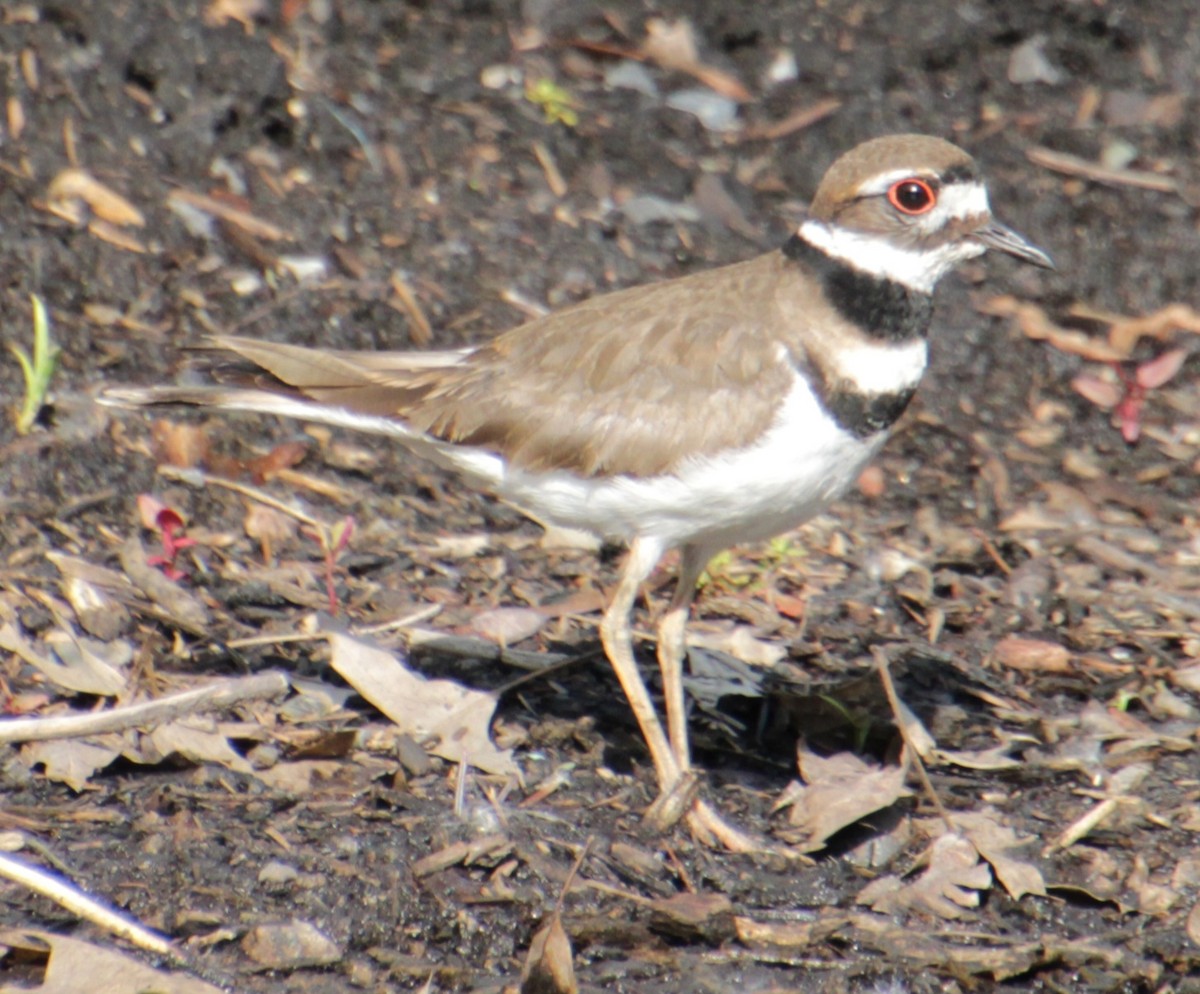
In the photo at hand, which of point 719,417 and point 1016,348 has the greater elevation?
point 719,417

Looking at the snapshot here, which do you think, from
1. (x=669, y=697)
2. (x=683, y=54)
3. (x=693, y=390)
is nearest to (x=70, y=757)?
(x=669, y=697)

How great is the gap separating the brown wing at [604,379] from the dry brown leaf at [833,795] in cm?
112

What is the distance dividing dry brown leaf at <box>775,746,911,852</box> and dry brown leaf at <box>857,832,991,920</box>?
23 centimetres

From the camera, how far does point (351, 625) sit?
18.9 feet

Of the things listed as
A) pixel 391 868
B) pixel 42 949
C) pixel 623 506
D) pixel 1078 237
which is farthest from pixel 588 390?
pixel 1078 237

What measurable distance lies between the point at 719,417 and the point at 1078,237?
13.2 ft

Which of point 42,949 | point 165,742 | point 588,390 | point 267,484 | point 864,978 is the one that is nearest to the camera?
point 42,949

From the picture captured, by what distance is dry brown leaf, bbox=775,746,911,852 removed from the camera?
5039 mm

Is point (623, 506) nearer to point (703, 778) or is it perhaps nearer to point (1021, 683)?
point (703, 778)

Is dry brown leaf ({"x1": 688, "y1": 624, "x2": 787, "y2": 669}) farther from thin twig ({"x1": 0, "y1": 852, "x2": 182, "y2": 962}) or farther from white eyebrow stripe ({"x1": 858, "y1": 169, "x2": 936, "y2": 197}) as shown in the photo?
thin twig ({"x1": 0, "y1": 852, "x2": 182, "y2": 962})

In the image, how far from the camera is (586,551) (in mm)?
6555

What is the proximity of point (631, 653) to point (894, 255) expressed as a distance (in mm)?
1483

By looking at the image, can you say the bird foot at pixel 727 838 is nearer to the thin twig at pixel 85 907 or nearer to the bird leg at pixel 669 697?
the bird leg at pixel 669 697

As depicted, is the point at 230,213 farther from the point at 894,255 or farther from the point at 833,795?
the point at 833,795
